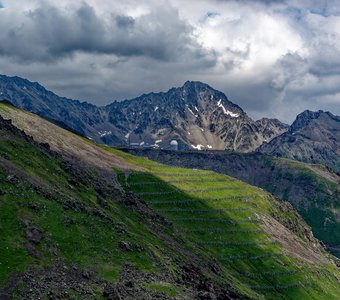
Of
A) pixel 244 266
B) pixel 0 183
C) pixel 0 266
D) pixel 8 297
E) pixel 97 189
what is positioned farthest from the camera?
pixel 244 266

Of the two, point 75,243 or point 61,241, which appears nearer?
point 61,241

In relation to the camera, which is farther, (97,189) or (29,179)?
(97,189)

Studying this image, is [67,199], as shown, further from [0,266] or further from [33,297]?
[33,297]

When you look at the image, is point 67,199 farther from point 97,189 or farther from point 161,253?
point 97,189

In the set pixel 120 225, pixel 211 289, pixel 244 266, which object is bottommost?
pixel 244 266

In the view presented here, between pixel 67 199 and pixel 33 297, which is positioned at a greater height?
pixel 67 199

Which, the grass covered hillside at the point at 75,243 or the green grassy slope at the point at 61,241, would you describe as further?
the green grassy slope at the point at 61,241

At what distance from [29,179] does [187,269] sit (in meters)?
43.1

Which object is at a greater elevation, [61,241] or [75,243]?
[61,241]

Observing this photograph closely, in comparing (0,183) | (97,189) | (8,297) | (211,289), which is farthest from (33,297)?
(97,189)

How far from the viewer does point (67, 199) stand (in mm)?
111812

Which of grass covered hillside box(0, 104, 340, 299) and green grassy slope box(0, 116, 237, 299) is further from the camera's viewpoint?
green grassy slope box(0, 116, 237, 299)

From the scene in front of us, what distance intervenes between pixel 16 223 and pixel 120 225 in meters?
29.6

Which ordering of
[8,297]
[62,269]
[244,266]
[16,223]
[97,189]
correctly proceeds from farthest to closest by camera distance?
[244,266]
[97,189]
[16,223]
[62,269]
[8,297]
